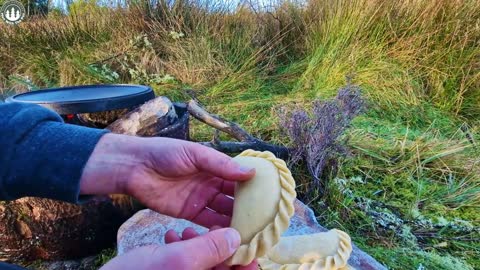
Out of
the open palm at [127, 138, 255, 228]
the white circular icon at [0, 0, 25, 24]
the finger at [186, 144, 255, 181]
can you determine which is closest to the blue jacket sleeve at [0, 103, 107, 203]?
the open palm at [127, 138, 255, 228]

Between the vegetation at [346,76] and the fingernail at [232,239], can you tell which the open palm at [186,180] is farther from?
the vegetation at [346,76]

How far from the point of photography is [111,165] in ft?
4.05

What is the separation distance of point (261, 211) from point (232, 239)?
126 millimetres

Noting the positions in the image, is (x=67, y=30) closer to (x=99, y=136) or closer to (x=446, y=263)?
(x=99, y=136)

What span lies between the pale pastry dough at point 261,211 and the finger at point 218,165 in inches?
1.3

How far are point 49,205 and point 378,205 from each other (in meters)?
→ 1.61

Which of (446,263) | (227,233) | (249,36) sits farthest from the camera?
(249,36)

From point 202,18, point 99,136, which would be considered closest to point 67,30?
point 202,18

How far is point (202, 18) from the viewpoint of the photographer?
504 cm

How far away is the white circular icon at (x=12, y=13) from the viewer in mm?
5645

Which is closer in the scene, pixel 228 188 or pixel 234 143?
pixel 228 188

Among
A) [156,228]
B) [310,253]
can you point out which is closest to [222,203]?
[310,253]

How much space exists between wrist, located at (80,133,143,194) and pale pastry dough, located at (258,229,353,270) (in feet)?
1.63

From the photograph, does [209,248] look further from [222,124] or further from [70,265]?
[222,124]
